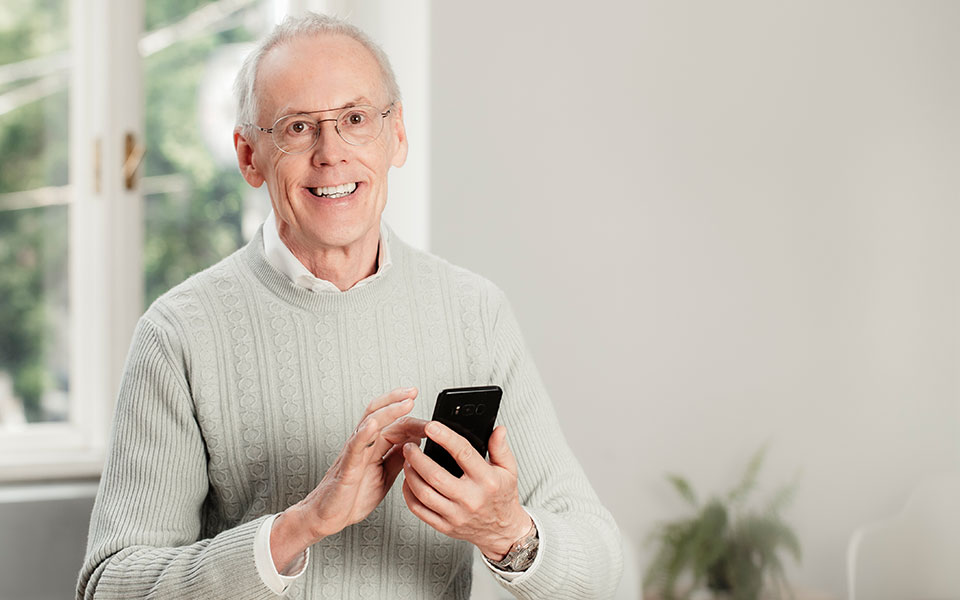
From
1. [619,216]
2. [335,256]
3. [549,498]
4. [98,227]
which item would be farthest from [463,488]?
[98,227]

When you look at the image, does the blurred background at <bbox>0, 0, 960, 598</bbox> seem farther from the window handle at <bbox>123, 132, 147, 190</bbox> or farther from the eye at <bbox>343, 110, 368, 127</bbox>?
the eye at <bbox>343, 110, 368, 127</bbox>

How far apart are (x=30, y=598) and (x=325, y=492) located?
1.63m

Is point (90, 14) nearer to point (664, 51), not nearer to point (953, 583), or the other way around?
point (664, 51)

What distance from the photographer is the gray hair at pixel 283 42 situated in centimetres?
127

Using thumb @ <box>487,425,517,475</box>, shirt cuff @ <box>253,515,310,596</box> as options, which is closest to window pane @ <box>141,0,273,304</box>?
shirt cuff @ <box>253,515,310,596</box>

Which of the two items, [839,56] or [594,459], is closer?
[839,56]

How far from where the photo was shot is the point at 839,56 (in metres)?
1.79

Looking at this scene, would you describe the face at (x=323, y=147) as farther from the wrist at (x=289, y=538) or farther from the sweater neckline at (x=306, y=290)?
the wrist at (x=289, y=538)

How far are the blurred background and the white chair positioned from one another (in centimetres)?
3

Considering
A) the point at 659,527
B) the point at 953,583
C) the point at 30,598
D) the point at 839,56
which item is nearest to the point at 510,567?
the point at 659,527

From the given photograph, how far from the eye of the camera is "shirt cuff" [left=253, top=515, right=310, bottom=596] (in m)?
1.10

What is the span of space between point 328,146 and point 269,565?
0.52m

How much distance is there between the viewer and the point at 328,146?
1.24m

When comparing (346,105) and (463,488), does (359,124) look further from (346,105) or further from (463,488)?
(463,488)
